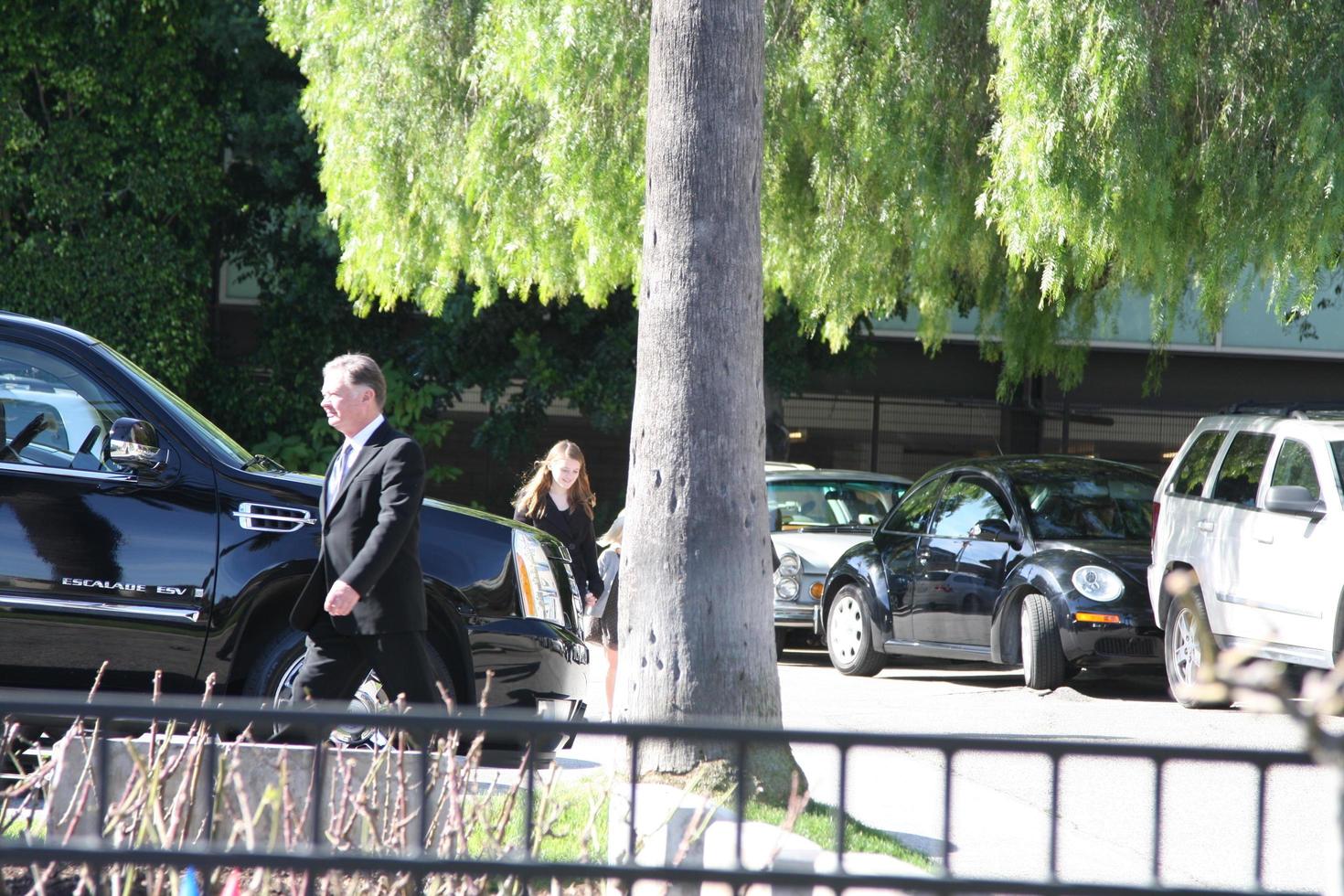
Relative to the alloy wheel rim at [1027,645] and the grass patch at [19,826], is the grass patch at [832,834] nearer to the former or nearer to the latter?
the grass patch at [19,826]

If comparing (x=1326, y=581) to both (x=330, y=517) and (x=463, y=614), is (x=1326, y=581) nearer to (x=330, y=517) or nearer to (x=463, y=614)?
(x=463, y=614)

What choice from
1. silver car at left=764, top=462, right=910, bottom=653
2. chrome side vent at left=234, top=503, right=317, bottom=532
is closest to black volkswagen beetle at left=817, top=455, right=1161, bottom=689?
silver car at left=764, top=462, right=910, bottom=653

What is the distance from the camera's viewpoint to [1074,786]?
7977 millimetres

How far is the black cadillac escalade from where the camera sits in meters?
6.21

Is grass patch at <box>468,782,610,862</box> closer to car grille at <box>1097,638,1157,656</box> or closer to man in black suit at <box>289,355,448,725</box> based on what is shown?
man in black suit at <box>289,355,448,725</box>

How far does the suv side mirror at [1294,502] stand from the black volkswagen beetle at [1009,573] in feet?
5.37

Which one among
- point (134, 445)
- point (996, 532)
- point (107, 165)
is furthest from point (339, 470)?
point (107, 165)

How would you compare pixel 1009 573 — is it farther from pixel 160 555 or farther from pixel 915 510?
pixel 160 555

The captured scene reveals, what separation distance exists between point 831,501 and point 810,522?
37 cm

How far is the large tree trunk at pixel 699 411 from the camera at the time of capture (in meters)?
5.86

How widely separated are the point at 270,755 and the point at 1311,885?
370 centimetres

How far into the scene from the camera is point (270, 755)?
481cm

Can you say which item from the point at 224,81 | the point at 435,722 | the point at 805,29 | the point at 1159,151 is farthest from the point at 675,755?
the point at 224,81

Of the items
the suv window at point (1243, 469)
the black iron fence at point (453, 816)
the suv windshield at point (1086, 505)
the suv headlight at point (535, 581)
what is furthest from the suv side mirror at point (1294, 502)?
the black iron fence at point (453, 816)
